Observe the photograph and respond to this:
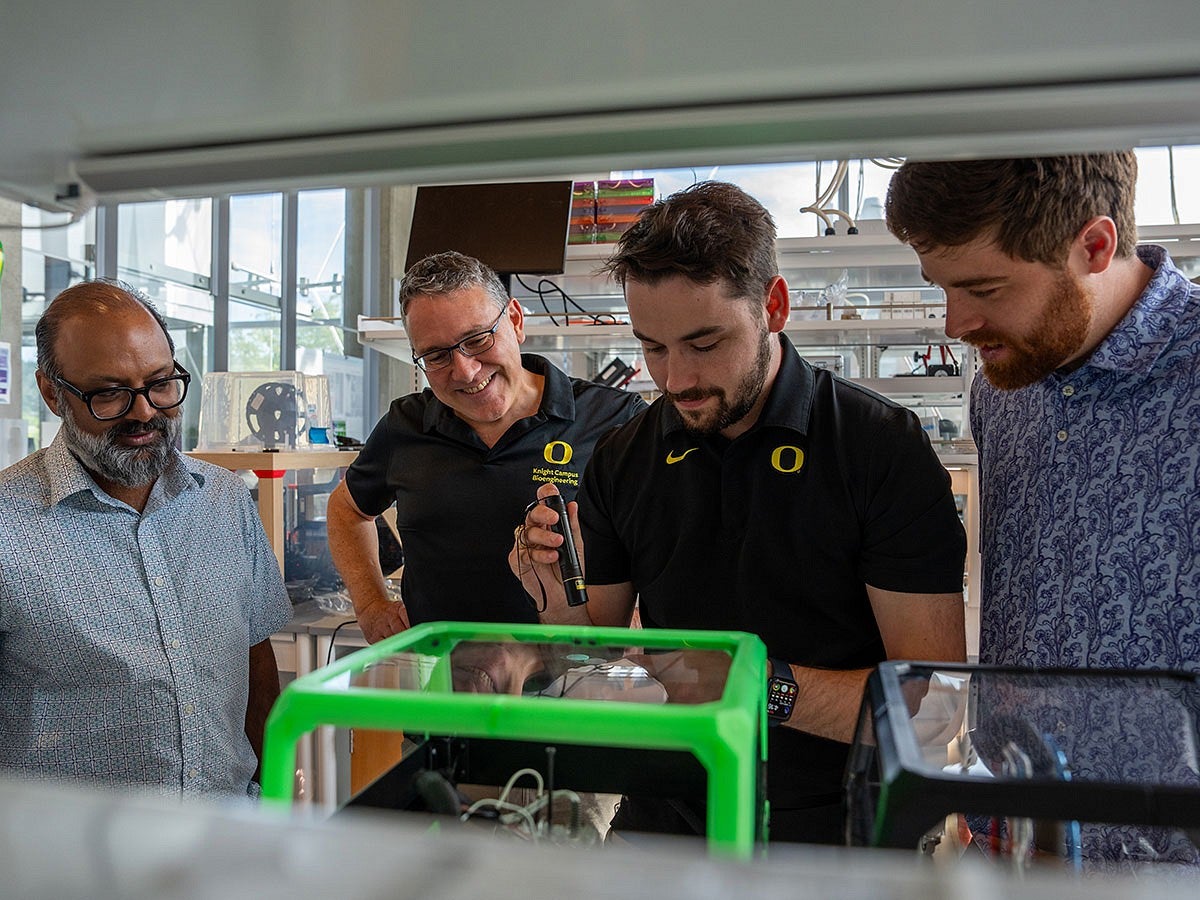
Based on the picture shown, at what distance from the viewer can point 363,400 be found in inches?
301

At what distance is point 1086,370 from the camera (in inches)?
42.2

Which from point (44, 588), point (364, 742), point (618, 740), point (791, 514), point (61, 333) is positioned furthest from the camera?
point (61, 333)

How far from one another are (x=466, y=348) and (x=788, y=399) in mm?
852

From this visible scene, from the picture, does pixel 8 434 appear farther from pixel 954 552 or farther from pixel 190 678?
pixel 954 552

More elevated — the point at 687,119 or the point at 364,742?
the point at 687,119

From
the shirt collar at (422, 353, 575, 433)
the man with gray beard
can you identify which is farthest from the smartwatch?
the shirt collar at (422, 353, 575, 433)

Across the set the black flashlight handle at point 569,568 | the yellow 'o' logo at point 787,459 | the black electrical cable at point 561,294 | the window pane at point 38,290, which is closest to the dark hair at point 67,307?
the black flashlight handle at point 569,568

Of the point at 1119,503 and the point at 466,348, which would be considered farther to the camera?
the point at 466,348

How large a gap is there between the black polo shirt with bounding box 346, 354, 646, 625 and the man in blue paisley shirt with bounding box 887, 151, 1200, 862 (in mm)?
995

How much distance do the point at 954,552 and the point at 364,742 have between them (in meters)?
0.74

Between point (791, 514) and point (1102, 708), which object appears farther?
point (791, 514)

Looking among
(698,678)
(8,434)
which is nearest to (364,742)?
(698,678)

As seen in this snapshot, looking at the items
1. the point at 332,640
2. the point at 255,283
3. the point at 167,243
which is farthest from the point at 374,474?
the point at 255,283

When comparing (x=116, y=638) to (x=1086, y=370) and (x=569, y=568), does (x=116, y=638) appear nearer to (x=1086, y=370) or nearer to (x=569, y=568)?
(x=569, y=568)
